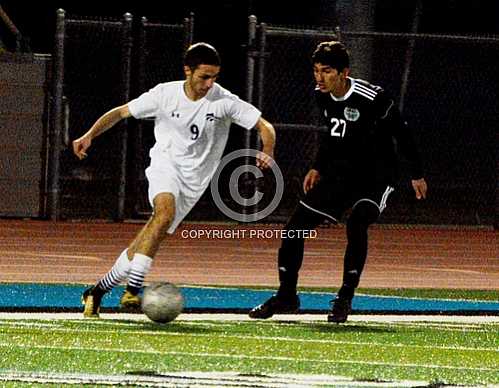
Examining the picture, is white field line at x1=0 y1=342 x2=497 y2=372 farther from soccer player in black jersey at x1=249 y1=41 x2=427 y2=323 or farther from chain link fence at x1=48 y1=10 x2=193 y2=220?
chain link fence at x1=48 y1=10 x2=193 y2=220

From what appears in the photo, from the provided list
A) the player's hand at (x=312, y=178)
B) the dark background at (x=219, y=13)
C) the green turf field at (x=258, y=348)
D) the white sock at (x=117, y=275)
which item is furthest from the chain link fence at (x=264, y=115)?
the green turf field at (x=258, y=348)

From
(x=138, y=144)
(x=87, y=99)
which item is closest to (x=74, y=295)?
(x=138, y=144)

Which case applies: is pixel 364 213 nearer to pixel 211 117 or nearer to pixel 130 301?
pixel 211 117

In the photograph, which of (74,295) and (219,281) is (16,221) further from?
(74,295)

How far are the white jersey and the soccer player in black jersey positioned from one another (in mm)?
612

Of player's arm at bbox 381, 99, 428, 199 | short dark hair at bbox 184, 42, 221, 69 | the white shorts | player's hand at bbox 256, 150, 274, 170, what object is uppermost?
short dark hair at bbox 184, 42, 221, 69

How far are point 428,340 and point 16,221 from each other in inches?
498

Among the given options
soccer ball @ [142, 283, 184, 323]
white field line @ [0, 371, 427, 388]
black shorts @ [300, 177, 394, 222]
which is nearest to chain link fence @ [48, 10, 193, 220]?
black shorts @ [300, 177, 394, 222]

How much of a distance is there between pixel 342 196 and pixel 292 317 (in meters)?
1.02

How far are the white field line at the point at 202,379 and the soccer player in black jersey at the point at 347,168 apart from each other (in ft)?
11.1

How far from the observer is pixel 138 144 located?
80.8 feet

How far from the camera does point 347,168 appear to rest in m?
13.9

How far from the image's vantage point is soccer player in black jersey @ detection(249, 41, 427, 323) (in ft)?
45.3

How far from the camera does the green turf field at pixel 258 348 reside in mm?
10789
